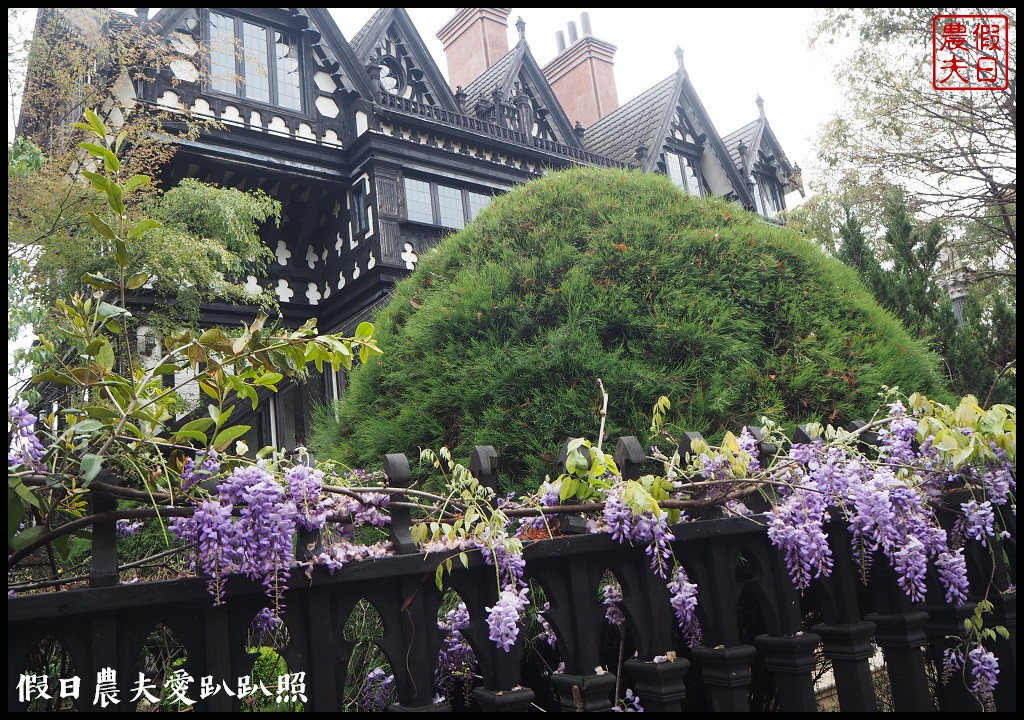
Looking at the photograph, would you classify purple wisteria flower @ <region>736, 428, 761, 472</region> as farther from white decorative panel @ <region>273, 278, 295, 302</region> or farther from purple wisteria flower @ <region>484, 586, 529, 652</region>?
white decorative panel @ <region>273, 278, 295, 302</region>

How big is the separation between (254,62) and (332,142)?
1985 mm

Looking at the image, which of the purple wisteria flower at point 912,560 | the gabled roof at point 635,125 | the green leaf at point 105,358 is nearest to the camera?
the green leaf at point 105,358

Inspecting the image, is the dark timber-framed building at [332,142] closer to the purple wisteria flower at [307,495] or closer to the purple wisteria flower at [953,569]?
the purple wisteria flower at [953,569]

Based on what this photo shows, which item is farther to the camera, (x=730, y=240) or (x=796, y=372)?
(x=730, y=240)

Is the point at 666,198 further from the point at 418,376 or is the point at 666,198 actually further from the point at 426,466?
the point at 426,466

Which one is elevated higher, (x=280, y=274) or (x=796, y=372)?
(x=280, y=274)

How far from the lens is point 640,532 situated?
2.18 m

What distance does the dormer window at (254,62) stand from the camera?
45.0 feet

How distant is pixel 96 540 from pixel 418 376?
1655mm

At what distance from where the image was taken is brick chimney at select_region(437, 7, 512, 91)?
2481 cm

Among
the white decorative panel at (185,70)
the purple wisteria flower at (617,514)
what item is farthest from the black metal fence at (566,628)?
the white decorative panel at (185,70)

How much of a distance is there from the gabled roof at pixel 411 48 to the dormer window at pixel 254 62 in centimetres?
172

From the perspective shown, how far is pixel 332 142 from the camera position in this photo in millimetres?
14828

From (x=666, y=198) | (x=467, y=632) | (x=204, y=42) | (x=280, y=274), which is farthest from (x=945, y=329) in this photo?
(x=204, y=42)
